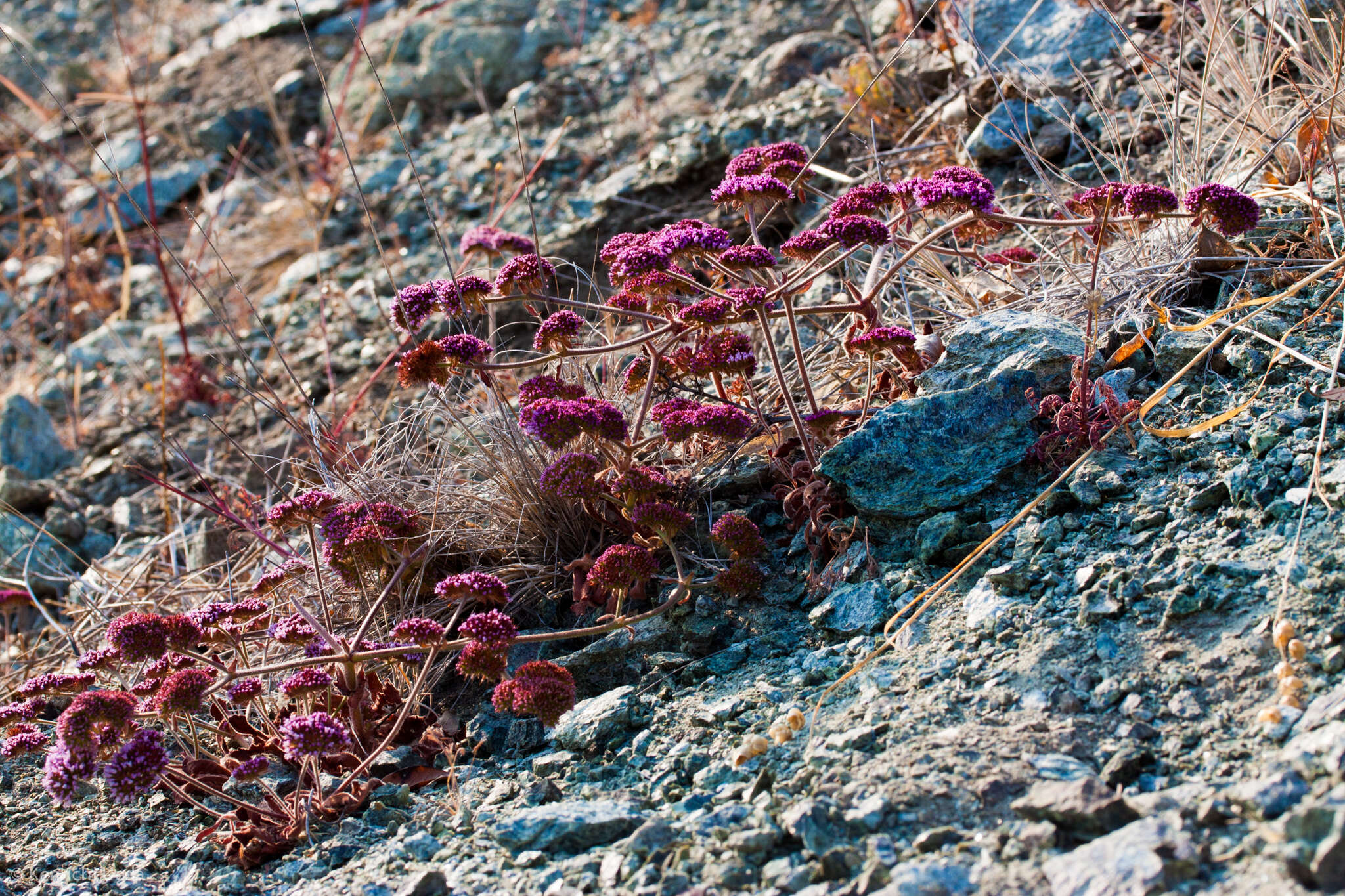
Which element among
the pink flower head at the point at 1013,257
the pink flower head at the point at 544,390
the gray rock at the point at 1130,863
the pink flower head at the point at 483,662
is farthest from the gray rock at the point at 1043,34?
the gray rock at the point at 1130,863

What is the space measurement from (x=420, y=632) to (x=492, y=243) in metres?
1.22

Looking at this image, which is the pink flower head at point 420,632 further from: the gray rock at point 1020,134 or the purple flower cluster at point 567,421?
the gray rock at point 1020,134

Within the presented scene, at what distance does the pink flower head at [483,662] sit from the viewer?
7.29 feet

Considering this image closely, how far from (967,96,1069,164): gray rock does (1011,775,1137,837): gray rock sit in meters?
2.81

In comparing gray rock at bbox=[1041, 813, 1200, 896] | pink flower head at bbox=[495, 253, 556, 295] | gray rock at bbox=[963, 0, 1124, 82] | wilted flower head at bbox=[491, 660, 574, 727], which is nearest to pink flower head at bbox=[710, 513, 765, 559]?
wilted flower head at bbox=[491, 660, 574, 727]

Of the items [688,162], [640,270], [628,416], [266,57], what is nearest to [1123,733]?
[640,270]

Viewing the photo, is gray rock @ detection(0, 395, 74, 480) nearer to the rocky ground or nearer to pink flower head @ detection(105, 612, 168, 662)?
the rocky ground

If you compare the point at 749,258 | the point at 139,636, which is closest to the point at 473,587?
the point at 139,636

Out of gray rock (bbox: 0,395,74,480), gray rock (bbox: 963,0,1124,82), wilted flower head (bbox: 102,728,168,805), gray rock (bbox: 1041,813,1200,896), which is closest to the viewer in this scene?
gray rock (bbox: 1041,813,1200,896)

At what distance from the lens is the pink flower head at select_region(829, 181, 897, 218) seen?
258 cm

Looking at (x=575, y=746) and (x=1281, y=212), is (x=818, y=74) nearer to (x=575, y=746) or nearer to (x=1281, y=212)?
(x=1281, y=212)

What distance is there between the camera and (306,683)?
2303 mm

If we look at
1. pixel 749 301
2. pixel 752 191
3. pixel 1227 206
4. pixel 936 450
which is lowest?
pixel 936 450

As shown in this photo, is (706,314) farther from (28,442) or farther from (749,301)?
(28,442)
